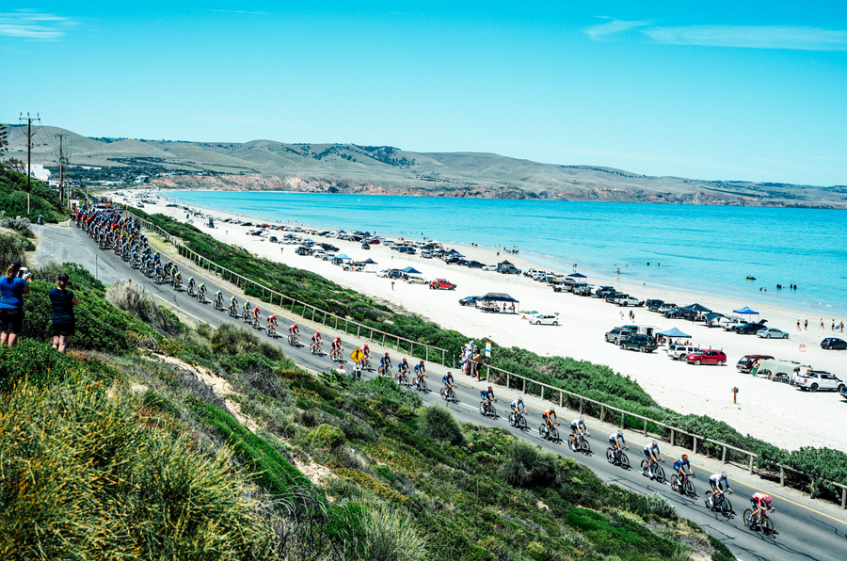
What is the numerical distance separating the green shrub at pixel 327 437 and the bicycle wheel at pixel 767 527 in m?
10.8

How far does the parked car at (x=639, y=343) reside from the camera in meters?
43.1

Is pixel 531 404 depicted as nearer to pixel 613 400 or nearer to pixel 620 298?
pixel 613 400

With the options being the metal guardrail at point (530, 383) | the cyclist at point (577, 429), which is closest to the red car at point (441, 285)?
the metal guardrail at point (530, 383)

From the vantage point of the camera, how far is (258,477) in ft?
23.4

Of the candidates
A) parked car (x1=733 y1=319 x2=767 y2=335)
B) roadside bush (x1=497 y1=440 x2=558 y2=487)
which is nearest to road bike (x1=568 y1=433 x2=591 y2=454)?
roadside bush (x1=497 y1=440 x2=558 y2=487)

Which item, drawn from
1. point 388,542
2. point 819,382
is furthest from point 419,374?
point 819,382

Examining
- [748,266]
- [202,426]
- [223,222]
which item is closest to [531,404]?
[202,426]

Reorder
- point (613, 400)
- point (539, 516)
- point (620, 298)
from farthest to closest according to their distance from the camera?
point (620, 298), point (613, 400), point (539, 516)

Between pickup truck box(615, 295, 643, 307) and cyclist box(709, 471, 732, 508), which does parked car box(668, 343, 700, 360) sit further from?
cyclist box(709, 471, 732, 508)

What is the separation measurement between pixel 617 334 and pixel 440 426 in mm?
30283

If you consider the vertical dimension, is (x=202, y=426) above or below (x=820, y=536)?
above

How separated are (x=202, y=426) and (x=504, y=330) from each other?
3895 cm

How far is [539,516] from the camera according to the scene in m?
13.1

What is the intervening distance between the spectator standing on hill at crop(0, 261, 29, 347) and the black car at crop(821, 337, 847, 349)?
53304 mm
